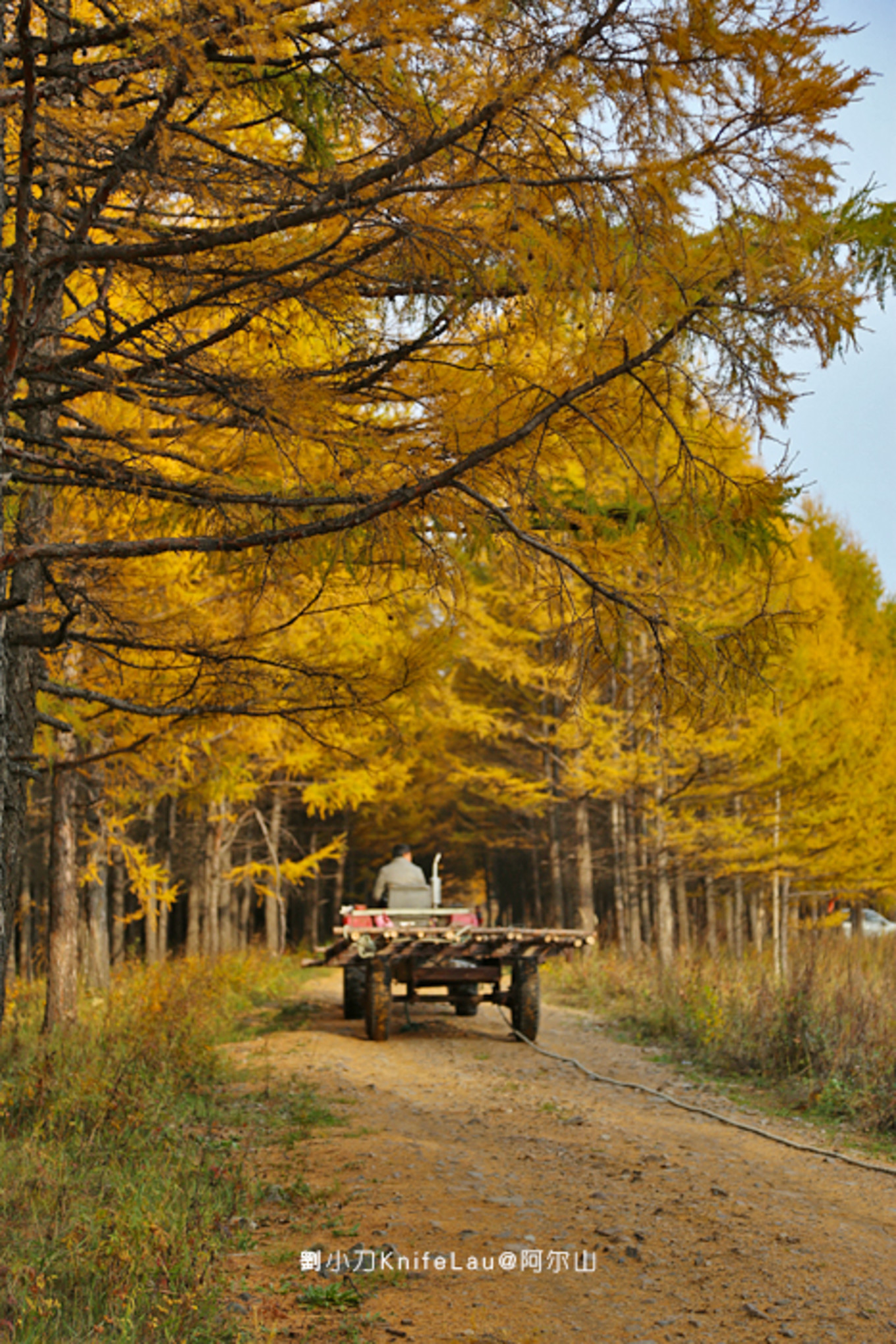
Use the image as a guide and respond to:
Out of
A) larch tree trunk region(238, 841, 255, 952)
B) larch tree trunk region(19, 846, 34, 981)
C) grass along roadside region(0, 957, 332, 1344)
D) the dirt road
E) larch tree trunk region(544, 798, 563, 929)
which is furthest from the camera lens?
larch tree trunk region(544, 798, 563, 929)

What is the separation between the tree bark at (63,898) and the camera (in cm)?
974

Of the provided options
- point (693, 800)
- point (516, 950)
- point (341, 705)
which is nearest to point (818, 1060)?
point (516, 950)

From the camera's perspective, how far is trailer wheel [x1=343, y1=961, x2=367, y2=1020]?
1188 centimetres

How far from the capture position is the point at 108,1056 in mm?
7398

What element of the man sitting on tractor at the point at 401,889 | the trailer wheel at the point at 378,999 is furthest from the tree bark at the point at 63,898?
the man sitting on tractor at the point at 401,889

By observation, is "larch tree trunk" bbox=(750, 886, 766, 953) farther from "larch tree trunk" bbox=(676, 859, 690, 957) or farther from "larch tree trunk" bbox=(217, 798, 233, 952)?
"larch tree trunk" bbox=(217, 798, 233, 952)

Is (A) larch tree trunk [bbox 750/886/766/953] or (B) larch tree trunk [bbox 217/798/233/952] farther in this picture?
(A) larch tree trunk [bbox 750/886/766/953]

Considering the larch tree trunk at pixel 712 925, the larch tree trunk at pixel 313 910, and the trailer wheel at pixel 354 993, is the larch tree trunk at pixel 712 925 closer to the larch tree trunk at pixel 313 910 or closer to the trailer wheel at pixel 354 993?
the trailer wheel at pixel 354 993

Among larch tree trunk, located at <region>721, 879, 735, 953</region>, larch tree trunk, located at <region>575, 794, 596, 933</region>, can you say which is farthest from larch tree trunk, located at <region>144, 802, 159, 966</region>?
larch tree trunk, located at <region>721, 879, 735, 953</region>

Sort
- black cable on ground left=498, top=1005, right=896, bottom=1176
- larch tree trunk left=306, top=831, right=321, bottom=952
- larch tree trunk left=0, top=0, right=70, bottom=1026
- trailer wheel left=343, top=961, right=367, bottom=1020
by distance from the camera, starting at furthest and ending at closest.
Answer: larch tree trunk left=306, top=831, right=321, bottom=952 → trailer wheel left=343, top=961, right=367, bottom=1020 → black cable on ground left=498, top=1005, right=896, bottom=1176 → larch tree trunk left=0, top=0, right=70, bottom=1026

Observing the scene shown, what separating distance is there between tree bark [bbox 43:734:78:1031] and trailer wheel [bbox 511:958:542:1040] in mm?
4216

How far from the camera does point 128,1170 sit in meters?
4.96

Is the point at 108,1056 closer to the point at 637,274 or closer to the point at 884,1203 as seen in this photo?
the point at 884,1203

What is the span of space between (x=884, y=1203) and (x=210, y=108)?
5.88 metres
